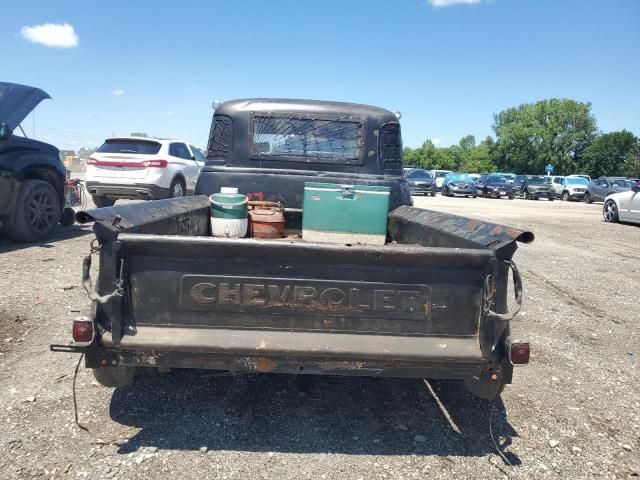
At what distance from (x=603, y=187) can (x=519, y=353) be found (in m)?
32.8

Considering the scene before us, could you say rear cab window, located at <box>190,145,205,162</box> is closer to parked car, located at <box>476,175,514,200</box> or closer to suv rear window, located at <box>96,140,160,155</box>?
suv rear window, located at <box>96,140,160,155</box>

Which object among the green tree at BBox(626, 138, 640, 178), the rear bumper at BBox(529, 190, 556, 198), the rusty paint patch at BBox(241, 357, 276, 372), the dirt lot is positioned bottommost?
the dirt lot

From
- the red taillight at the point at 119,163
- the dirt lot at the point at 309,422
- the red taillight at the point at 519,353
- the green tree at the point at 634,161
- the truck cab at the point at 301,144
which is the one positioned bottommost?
the dirt lot at the point at 309,422

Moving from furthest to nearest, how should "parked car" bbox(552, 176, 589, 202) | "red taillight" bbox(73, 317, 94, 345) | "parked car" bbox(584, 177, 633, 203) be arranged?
"parked car" bbox(552, 176, 589, 202), "parked car" bbox(584, 177, 633, 203), "red taillight" bbox(73, 317, 94, 345)

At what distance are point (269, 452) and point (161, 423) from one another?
0.73m

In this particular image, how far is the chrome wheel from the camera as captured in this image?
16.2m

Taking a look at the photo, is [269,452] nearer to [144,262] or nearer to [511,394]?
[144,262]

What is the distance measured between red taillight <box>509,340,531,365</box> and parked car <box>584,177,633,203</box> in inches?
1230

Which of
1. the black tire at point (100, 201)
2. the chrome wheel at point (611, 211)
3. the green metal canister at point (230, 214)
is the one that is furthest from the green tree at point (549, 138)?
the green metal canister at point (230, 214)

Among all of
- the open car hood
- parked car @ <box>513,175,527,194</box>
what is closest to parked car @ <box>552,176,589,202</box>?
parked car @ <box>513,175,527,194</box>

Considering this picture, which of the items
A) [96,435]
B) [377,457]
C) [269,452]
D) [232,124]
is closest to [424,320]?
[377,457]

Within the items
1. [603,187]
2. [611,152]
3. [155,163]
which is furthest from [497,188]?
[611,152]

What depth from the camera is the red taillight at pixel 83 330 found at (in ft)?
7.76

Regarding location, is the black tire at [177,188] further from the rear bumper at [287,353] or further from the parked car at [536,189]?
the parked car at [536,189]
